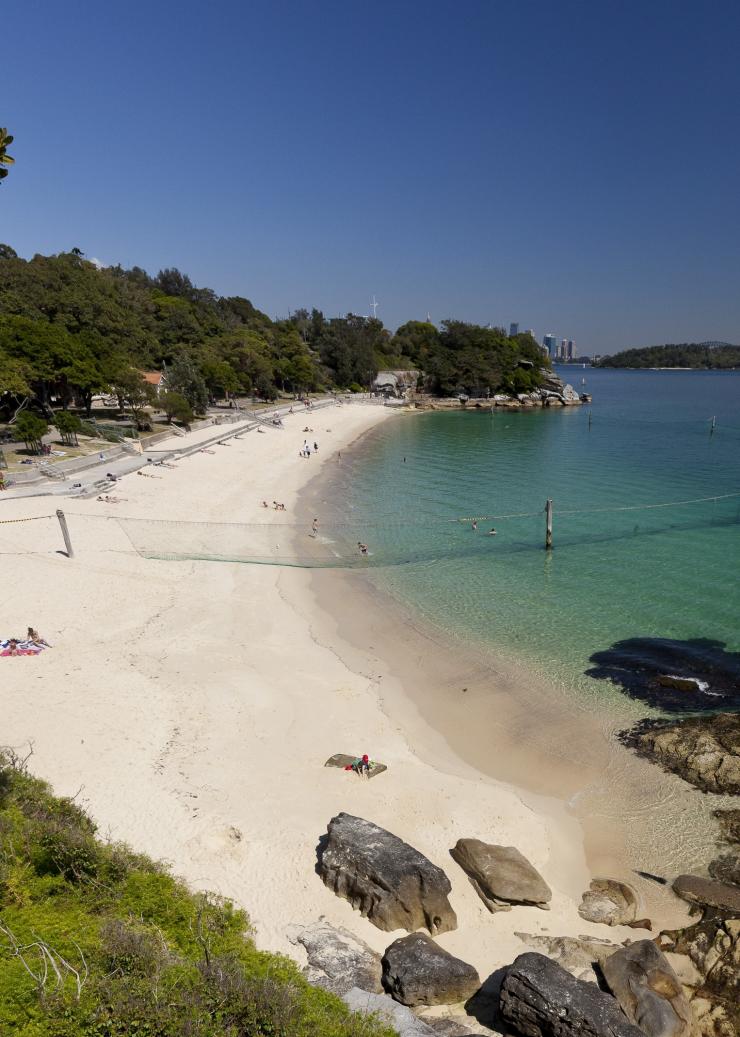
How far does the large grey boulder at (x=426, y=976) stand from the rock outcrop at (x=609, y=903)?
2937mm

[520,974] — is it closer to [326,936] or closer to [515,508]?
[326,936]

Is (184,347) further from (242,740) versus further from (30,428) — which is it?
(242,740)

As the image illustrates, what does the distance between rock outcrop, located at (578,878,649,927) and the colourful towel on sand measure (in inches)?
624

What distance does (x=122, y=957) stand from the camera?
6.62 metres

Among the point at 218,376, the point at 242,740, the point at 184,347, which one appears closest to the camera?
the point at 242,740

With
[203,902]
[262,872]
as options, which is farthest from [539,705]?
[203,902]

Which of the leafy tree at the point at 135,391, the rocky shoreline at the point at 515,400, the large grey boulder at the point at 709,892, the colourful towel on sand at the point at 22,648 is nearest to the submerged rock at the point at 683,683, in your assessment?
the large grey boulder at the point at 709,892

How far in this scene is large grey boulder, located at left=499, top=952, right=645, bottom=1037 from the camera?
7.13 metres

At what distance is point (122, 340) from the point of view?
7238 centimetres

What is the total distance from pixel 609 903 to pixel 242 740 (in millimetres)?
8613

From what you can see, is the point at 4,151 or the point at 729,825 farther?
the point at 729,825

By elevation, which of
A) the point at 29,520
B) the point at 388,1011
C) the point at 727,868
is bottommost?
the point at 727,868

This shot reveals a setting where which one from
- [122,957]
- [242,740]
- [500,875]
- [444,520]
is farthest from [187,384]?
[122,957]

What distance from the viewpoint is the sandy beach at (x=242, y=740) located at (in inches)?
401
